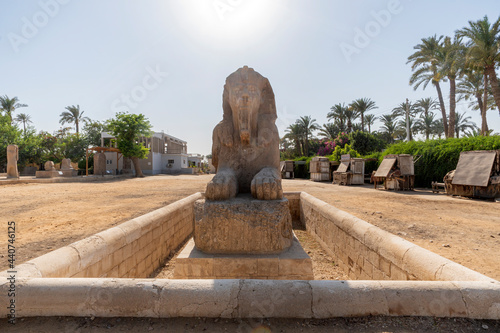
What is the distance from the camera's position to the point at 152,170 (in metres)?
29.0

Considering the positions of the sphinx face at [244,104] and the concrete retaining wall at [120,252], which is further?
the sphinx face at [244,104]

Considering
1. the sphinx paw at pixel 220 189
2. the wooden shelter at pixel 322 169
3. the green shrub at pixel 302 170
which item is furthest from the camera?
the green shrub at pixel 302 170

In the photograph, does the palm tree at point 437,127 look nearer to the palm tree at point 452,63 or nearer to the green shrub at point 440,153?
the palm tree at point 452,63

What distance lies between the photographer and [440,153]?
9.96m

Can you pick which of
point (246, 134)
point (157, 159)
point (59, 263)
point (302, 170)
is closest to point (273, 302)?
point (59, 263)

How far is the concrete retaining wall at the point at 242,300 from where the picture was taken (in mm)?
1338

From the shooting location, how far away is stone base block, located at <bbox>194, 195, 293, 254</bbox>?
238 cm

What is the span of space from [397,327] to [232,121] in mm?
2635

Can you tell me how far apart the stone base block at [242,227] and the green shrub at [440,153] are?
10160mm

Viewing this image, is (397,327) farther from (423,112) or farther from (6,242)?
(423,112)

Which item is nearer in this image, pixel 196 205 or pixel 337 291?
pixel 337 291

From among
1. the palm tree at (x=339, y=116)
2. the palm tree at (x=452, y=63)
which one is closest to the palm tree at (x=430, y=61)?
the palm tree at (x=452, y=63)

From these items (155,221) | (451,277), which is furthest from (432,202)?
(155,221)

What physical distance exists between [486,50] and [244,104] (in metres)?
17.8
